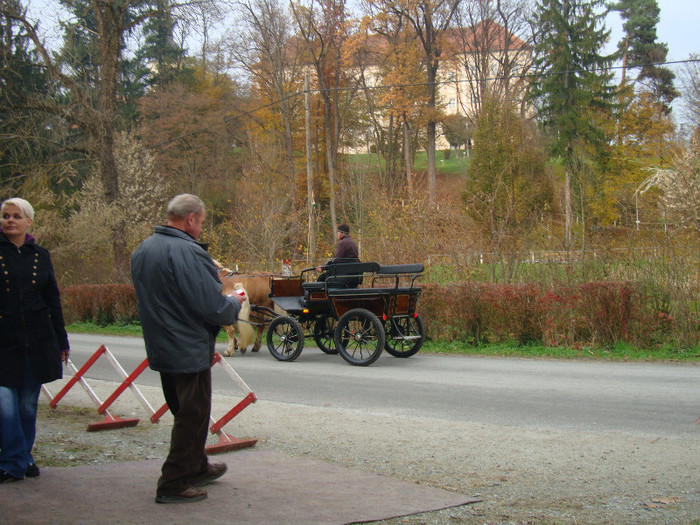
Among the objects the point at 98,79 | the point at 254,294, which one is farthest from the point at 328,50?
the point at 254,294

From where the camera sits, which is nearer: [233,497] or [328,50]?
[233,497]

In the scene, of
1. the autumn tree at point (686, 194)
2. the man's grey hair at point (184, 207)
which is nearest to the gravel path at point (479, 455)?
the man's grey hair at point (184, 207)

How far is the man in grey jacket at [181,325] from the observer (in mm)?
4742

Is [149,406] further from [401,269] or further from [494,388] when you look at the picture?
[401,269]

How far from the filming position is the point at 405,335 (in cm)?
1341

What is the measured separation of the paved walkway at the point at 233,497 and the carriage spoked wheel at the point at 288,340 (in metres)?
7.61

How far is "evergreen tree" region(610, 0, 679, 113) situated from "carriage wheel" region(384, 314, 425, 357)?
58268 mm

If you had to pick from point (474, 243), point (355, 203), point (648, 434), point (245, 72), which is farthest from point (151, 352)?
point (245, 72)

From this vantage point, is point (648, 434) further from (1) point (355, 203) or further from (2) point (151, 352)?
(1) point (355, 203)

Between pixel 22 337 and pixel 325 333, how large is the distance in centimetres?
908

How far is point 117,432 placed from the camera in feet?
24.3

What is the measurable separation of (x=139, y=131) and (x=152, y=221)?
27.0 ft

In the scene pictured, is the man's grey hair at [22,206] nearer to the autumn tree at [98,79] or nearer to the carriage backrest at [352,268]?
the carriage backrest at [352,268]

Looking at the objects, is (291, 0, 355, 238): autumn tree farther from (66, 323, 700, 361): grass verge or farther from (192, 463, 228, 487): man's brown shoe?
(192, 463, 228, 487): man's brown shoe
